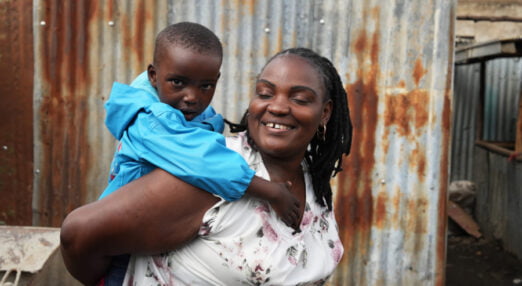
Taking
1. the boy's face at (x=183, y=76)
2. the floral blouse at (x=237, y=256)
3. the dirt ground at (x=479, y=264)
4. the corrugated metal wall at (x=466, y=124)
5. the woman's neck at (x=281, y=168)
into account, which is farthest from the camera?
the corrugated metal wall at (x=466, y=124)

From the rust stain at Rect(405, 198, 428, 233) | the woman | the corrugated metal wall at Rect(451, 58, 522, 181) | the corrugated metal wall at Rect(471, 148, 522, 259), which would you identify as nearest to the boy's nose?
the woman

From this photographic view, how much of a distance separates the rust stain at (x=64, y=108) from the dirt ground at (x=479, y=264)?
4809 millimetres

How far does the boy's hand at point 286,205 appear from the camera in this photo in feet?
5.38

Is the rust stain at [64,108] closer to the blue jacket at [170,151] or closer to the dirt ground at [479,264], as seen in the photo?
the blue jacket at [170,151]

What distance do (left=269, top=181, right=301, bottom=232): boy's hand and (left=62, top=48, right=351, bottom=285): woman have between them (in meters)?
0.02

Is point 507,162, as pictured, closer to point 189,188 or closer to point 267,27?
point 267,27

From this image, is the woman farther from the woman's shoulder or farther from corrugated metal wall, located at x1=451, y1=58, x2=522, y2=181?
corrugated metal wall, located at x1=451, y1=58, x2=522, y2=181

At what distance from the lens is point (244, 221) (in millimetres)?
1582

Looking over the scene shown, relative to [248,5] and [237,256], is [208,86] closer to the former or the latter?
[237,256]

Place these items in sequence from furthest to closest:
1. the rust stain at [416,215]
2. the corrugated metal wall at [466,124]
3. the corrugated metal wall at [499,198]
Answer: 1. the corrugated metal wall at [466,124]
2. the corrugated metal wall at [499,198]
3. the rust stain at [416,215]

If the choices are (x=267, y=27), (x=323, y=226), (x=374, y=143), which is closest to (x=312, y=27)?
(x=267, y=27)

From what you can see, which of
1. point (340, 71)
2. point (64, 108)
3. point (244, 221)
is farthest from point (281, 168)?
point (64, 108)

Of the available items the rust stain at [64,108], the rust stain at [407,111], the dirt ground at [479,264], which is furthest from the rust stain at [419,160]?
the dirt ground at [479,264]

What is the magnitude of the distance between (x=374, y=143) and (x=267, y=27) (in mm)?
1061
